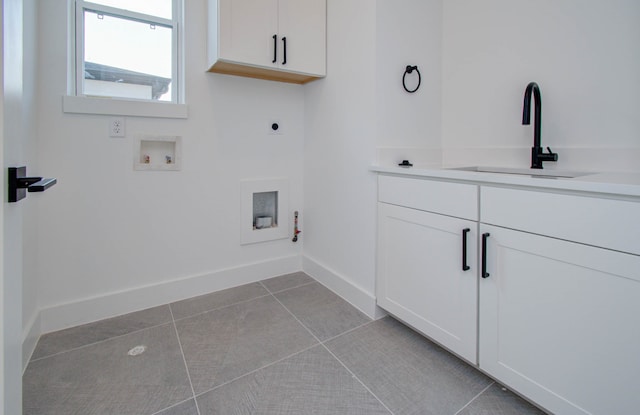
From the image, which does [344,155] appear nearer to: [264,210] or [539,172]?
[264,210]

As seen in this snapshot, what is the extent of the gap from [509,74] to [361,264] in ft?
4.48

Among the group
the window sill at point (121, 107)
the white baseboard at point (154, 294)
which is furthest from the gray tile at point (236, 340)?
the window sill at point (121, 107)

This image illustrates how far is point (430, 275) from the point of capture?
1594mm

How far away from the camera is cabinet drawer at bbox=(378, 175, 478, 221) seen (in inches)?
55.2

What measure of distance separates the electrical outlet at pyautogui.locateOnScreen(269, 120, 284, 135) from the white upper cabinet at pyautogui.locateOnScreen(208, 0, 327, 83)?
0.33m

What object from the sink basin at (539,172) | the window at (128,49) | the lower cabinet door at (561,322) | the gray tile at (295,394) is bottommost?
the gray tile at (295,394)

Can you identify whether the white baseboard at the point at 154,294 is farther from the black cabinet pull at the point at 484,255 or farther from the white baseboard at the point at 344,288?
the black cabinet pull at the point at 484,255

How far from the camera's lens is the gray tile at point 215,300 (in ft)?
6.70

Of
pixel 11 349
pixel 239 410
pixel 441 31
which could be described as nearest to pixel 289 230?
pixel 239 410

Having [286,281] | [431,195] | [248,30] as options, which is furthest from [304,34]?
[286,281]

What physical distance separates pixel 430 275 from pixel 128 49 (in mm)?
2187

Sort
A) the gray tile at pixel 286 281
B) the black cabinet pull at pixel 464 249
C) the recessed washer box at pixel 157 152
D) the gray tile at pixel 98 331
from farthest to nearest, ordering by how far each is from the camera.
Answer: the gray tile at pixel 286 281 → the recessed washer box at pixel 157 152 → the gray tile at pixel 98 331 → the black cabinet pull at pixel 464 249

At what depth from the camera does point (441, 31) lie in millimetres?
2137

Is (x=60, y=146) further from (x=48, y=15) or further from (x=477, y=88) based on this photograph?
(x=477, y=88)
